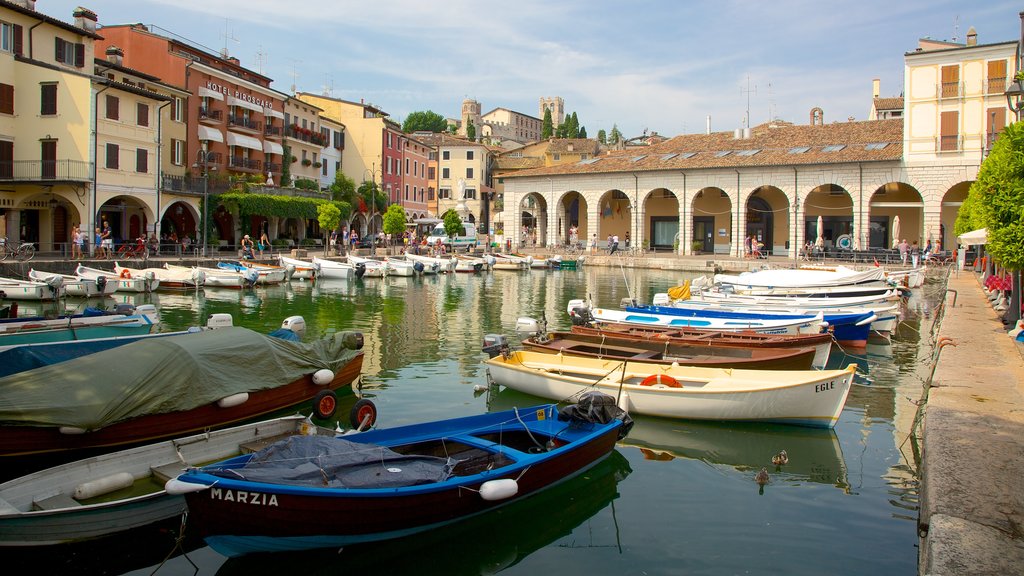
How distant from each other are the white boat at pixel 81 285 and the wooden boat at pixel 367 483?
2408cm

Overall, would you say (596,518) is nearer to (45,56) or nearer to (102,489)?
(102,489)

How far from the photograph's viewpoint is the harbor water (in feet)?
24.2

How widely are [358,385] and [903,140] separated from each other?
41.7 m

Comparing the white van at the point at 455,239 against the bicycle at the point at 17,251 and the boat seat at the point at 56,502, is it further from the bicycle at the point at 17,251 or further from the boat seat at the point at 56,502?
the boat seat at the point at 56,502

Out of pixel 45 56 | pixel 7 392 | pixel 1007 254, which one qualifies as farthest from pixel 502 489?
pixel 45 56

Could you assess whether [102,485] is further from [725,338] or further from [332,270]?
[332,270]

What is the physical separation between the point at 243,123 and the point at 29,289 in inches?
973

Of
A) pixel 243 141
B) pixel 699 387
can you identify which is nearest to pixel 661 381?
pixel 699 387

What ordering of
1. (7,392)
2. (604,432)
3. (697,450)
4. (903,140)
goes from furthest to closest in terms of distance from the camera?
(903,140) → (697,450) → (604,432) → (7,392)

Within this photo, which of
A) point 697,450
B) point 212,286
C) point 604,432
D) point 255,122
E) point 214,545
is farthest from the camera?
point 255,122

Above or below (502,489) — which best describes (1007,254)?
above

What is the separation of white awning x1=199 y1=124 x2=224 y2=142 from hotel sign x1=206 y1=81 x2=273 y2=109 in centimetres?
258

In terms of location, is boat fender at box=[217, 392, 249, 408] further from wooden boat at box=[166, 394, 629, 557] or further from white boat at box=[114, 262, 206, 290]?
white boat at box=[114, 262, 206, 290]

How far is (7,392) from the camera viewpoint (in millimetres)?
8703
